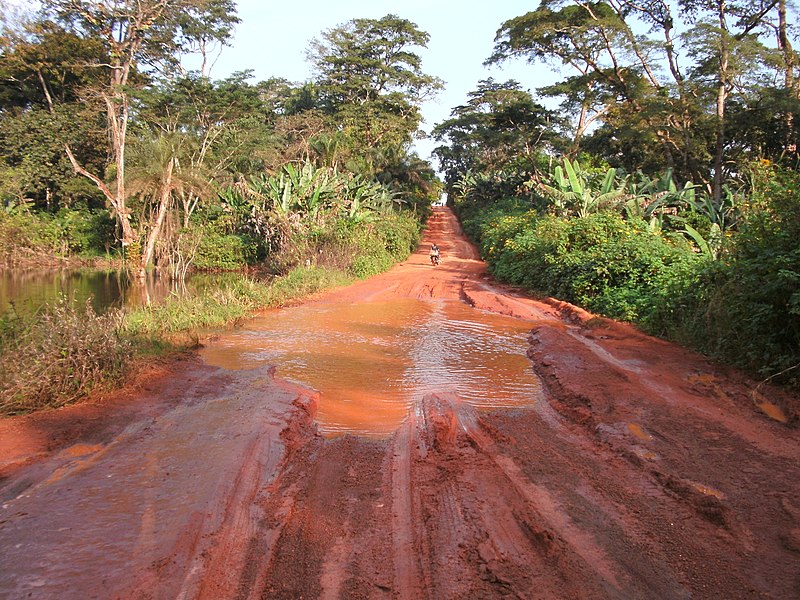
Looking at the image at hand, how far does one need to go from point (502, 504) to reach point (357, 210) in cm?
2072

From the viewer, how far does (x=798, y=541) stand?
3492 mm

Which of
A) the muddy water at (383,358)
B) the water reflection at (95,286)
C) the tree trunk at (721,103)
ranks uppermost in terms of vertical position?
the tree trunk at (721,103)

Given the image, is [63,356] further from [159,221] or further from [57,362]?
[159,221]

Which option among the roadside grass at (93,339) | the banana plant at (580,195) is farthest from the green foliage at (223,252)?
the banana plant at (580,195)

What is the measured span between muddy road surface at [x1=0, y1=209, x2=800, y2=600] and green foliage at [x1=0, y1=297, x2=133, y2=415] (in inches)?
11.7

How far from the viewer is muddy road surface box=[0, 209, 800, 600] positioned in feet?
10.5

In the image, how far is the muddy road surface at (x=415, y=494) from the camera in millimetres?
3201

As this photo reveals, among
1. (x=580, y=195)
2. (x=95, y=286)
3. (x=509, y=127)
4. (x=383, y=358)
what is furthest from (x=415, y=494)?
(x=509, y=127)

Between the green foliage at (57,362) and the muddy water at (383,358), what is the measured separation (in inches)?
73.3

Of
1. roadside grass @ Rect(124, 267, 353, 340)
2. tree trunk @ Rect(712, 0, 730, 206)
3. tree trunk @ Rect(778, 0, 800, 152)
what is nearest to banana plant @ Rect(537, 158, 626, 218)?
tree trunk @ Rect(712, 0, 730, 206)

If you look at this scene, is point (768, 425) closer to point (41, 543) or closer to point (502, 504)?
point (502, 504)

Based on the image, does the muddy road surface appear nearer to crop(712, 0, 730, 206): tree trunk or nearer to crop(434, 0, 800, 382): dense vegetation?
crop(434, 0, 800, 382): dense vegetation

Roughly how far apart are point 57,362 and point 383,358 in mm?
4490

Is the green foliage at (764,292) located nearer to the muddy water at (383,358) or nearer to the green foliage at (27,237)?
the muddy water at (383,358)
